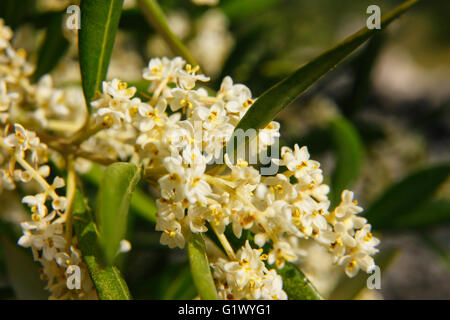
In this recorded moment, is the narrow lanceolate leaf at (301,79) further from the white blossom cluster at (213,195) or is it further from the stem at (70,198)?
the stem at (70,198)

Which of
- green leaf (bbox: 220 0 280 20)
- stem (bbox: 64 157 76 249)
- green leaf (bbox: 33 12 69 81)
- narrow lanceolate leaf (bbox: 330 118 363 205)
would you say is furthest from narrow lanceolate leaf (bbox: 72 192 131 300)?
green leaf (bbox: 220 0 280 20)

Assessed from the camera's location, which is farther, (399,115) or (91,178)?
(399,115)

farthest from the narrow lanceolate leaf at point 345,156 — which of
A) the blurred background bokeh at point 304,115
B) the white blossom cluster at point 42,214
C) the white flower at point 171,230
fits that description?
the white blossom cluster at point 42,214

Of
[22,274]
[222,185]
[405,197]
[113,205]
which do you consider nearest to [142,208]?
[22,274]

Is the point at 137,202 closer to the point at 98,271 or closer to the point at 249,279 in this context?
the point at 98,271

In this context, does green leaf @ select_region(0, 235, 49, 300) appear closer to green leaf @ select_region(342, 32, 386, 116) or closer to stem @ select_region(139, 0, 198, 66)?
stem @ select_region(139, 0, 198, 66)
